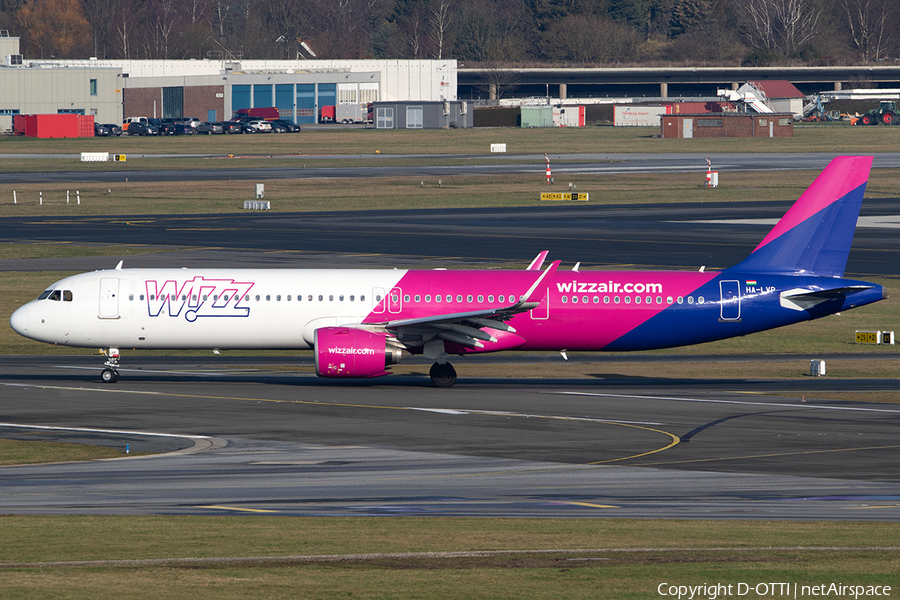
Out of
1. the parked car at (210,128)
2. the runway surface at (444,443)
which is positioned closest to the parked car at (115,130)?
the parked car at (210,128)

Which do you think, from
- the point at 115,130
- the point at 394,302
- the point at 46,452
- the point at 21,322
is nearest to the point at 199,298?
the point at 21,322

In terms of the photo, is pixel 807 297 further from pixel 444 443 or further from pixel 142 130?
pixel 142 130

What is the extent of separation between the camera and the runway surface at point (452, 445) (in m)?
24.0

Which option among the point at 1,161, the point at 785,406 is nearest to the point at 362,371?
the point at 785,406

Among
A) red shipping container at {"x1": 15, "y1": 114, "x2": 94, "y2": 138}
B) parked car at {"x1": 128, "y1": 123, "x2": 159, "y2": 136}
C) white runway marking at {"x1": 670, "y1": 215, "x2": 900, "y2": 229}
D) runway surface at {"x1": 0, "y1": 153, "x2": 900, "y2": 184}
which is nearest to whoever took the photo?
white runway marking at {"x1": 670, "y1": 215, "x2": 900, "y2": 229}

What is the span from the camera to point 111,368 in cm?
4075

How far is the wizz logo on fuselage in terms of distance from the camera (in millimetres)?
39750

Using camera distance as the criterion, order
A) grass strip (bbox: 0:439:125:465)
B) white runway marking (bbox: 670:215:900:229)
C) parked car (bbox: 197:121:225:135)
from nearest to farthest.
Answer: grass strip (bbox: 0:439:125:465)
white runway marking (bbox: 670:215:900:229)
parked car (bbox: 197:121:225:135)

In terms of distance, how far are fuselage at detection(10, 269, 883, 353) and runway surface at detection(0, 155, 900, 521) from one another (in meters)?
1.75

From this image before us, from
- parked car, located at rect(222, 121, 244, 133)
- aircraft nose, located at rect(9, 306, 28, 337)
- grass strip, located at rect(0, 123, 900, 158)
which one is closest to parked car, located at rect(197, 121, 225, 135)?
parked car, located at rect(222, 121, 244, 133)

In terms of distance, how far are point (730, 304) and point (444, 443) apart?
552 inches

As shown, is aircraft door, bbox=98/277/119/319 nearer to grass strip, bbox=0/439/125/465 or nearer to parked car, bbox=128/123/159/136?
grass strip, bbox=0/439/125/465

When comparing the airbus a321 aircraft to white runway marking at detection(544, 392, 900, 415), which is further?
the airbus a321 aircraft

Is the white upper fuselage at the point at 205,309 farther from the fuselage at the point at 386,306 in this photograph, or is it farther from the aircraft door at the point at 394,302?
the aircraft door at the point at 394,302
